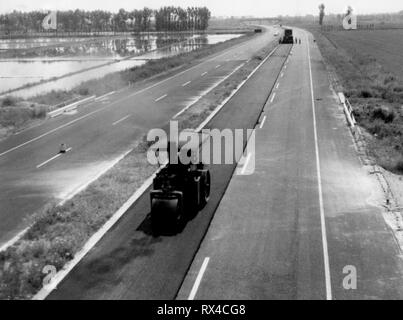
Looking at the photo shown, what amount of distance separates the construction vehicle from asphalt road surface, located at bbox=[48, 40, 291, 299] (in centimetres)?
47

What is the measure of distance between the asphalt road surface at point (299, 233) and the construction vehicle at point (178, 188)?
111 cm

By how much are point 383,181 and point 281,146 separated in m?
6.43

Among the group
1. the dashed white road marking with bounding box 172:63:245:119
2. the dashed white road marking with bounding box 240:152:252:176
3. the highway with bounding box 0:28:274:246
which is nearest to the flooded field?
the highway with bounding box 0:28:274:246

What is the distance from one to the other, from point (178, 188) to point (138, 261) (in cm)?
306

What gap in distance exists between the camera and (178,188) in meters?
15.1

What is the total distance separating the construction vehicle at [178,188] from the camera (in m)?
14.4

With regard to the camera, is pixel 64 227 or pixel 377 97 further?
pixel 377 97

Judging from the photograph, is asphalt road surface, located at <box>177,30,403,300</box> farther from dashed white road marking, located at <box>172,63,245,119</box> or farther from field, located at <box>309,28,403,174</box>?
dashed white road marking, located at <box>172,63,245,119</box>

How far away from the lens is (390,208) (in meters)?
16.9

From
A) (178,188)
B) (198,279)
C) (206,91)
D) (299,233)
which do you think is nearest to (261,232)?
(299,233)

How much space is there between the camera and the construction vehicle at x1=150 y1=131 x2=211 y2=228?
14.4 m

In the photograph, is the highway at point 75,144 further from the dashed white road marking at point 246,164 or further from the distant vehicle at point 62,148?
the dashed white road marking at point 246,164

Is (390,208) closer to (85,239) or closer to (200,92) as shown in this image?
(85,239)

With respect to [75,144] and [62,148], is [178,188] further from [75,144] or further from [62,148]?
[75,144]
